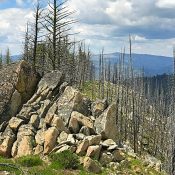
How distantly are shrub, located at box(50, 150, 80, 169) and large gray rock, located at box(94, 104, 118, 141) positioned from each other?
3784mm

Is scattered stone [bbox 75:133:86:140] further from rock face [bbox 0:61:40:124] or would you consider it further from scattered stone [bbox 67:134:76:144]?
rock face [bbox 0:61:40:124]

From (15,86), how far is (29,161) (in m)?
8.03

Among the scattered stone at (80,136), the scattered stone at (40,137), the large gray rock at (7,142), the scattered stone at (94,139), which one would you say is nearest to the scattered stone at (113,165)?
the scattered stone at (94,139)

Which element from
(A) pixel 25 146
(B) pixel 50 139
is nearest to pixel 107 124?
(B) pixel 50 139

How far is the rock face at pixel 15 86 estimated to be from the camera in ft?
90.7

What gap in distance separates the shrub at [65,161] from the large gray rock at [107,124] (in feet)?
12.4

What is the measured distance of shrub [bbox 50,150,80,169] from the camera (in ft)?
71.8

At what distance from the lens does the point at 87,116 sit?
2716 cm

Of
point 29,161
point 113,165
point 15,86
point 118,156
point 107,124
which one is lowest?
point 113,165

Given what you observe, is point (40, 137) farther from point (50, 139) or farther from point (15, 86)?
point (15, 86)

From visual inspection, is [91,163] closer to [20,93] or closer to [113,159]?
[113,159]

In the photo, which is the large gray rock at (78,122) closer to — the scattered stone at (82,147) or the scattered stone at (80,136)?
the scattered stone at (80,136)

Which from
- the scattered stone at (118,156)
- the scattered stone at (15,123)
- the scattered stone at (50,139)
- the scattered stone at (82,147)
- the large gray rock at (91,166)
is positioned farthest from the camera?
the scattered stone at (15,123)

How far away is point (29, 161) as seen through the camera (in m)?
21.9
